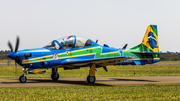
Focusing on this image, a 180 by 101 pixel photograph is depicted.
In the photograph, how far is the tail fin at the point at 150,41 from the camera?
25359 mm

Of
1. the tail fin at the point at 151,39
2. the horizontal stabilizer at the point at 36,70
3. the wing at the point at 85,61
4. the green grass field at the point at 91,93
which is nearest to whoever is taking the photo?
the green grass field at the point at 91,93

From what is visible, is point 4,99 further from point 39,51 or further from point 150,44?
point 150,44

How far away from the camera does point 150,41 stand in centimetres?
2572

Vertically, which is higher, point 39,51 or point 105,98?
point 39,51

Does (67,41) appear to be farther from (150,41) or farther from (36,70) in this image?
(150,41)

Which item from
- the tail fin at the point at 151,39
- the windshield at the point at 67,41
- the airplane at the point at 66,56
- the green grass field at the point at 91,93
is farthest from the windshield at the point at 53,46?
the tail fin at the point at 151,39

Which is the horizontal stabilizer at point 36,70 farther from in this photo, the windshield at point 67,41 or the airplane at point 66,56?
the windshield at point 67,41

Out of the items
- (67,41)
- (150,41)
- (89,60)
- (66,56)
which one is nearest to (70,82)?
(66,56)

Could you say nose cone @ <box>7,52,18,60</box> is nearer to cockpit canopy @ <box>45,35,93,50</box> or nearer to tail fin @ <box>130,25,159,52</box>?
cockpit canopy @ <box>45,35,93,50</box>

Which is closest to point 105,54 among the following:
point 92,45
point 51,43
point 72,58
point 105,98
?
point 92,45

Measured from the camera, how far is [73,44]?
62.6ft

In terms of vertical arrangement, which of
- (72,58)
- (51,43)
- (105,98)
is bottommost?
(105,98)

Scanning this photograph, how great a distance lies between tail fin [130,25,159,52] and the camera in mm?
25359

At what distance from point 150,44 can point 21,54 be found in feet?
46.0
